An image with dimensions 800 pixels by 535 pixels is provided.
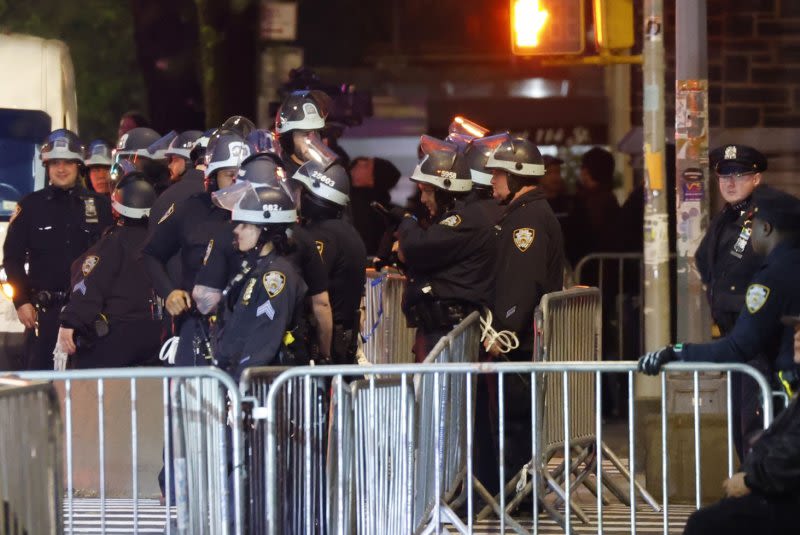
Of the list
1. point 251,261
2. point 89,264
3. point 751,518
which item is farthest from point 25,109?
point 751,518

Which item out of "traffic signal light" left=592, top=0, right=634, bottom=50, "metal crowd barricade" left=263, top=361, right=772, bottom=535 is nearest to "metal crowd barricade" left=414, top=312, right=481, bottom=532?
"metal crowd barricade" left=263, top=361, right=772, bottom=535

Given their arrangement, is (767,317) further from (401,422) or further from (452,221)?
(452,221)

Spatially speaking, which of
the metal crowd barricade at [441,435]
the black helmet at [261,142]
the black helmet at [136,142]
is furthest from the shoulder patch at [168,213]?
the black helmet at [136,142]

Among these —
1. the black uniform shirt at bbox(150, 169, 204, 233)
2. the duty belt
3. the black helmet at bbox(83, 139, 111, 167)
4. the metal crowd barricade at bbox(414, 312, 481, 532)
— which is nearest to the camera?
the metal crowd barricade at bbox(414, 312, 481, 532)

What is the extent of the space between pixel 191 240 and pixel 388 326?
2855 mm

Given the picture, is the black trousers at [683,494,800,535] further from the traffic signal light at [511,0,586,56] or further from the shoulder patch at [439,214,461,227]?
the traffic signal light at [511,0,586,56]

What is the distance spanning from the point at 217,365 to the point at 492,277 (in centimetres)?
218

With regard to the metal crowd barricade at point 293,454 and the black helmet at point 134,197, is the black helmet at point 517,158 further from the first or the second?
the metal crowd barricade at point 293,454

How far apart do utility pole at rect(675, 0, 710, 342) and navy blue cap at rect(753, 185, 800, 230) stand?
8.35ft

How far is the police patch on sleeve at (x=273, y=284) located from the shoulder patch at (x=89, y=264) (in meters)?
2.41

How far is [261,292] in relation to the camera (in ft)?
26.5

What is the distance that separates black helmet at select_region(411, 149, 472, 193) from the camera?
9.86 metres

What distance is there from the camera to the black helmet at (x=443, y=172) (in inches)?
388

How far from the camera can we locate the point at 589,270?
14.4 metres
